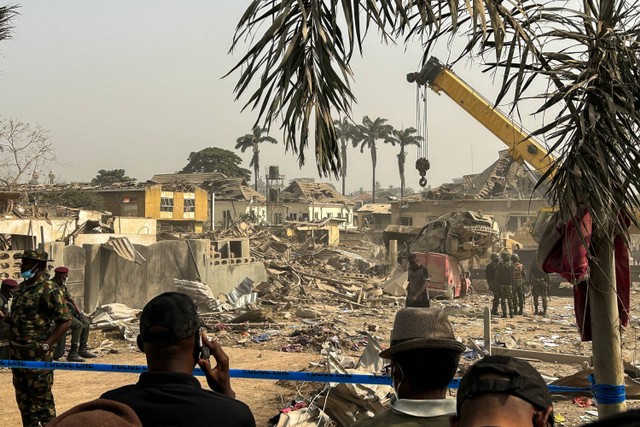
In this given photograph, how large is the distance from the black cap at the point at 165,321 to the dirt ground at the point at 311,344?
4.63 metres

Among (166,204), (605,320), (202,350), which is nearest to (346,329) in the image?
(605,320)

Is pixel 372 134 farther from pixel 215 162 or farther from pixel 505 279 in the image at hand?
pixel 505 279

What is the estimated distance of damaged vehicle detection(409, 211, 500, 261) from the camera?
22.0 metres

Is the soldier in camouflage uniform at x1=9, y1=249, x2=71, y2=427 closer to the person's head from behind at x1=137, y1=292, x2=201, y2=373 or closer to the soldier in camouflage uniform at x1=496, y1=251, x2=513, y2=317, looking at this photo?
the person's head from behind at x1=137, y1=292, x2=201, y2=373

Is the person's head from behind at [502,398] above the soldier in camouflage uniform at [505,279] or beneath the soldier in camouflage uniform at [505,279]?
above

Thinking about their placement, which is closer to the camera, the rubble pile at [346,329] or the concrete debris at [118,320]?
the rubble pile at [346,329]

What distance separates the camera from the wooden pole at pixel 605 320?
3197mm

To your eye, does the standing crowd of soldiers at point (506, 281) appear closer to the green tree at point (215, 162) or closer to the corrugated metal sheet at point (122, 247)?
the corrugated metal sheet at point (122, 247)

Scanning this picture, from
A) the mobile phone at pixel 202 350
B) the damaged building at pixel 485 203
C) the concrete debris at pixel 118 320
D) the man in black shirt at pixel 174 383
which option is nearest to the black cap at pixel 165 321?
the man in black shirt at pixel 174 383

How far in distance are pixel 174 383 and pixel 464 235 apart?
20631 millimetres

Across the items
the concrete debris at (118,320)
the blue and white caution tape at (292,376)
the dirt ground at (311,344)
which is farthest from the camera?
the concrete debris at (118,320)

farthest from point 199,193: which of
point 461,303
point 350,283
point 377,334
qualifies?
point 377,334

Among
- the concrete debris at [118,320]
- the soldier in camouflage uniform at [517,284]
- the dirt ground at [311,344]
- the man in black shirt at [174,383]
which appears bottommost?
the dirt ground at [311,344]

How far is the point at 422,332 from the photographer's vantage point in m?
2.15
